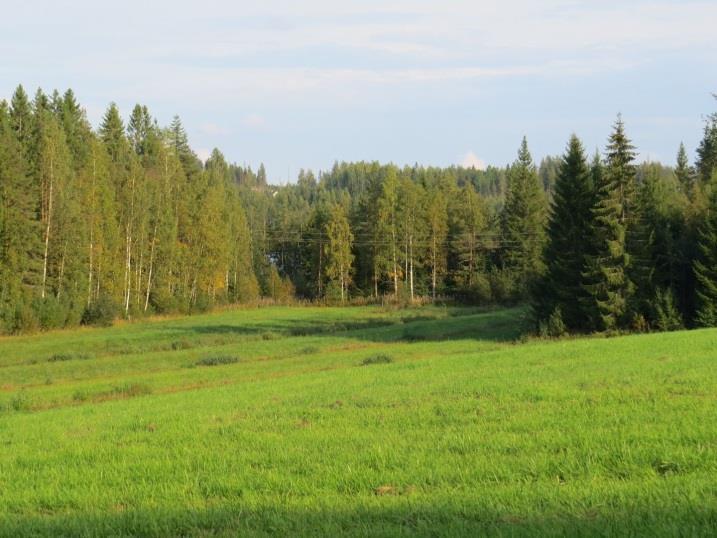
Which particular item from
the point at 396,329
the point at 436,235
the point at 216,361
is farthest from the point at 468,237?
the point at 216,361

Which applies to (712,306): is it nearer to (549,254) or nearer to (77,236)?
(549,254)

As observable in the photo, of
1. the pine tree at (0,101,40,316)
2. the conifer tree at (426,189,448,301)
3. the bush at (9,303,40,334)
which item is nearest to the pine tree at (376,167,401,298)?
the conifer tree at (426,189,448,301)

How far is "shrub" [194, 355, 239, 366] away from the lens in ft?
125

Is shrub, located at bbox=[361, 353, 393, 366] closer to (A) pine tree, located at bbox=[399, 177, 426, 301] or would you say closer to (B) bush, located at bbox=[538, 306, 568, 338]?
(B) bush, located at bbox=[538, 306, 568, 338]

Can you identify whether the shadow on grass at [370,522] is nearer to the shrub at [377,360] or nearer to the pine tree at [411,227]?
the shrub at [377,360]

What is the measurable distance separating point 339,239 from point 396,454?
90605mm

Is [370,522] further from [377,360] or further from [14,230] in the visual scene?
[14,230]

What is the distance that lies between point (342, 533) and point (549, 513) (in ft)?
6.38

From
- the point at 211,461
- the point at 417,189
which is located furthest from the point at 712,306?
the point at 417,189

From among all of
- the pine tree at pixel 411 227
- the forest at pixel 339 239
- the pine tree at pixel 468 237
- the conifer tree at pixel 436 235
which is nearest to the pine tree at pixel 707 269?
the forest at pixel 339 239

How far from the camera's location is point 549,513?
6.75 meters

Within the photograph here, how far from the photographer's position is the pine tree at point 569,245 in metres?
48.4

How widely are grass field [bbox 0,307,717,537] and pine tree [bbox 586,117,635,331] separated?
810 inches

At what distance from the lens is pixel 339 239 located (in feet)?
330
